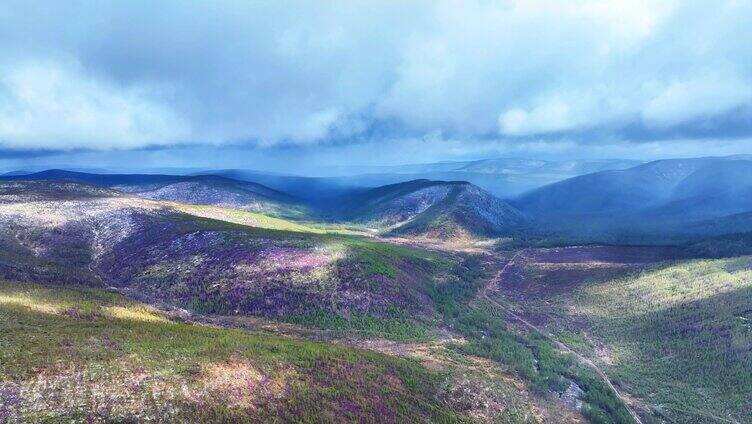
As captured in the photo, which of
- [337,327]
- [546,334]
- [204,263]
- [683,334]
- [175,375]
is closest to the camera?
[175,375]

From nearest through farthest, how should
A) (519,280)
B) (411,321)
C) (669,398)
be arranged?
(669,398)
(411,321)
(519,280)

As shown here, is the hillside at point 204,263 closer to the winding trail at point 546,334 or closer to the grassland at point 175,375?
the winding trail at point 546,334

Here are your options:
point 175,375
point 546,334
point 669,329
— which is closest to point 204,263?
point 175,375

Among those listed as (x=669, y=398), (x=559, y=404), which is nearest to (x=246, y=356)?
(x=559, y=404)

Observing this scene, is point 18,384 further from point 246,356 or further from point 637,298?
point 637,298

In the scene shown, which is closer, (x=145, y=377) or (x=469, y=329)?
(x=145, y=377)

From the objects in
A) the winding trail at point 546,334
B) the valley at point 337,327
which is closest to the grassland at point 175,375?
the valley at point 337,327

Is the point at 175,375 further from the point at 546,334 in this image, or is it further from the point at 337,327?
the point at 546,334

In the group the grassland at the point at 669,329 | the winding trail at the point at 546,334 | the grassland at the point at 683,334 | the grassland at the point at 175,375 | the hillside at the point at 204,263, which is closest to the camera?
the grassland at the point at 175,375
